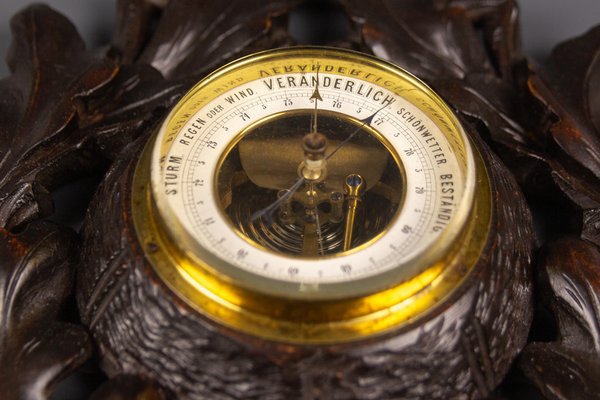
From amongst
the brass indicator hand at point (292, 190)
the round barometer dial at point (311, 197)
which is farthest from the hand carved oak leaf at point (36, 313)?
the brass indicator hand at point (292, 190)

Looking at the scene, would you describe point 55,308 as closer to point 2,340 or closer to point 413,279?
point 2,340

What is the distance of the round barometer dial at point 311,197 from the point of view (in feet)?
4.30

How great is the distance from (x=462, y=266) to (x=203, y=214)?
331 mm

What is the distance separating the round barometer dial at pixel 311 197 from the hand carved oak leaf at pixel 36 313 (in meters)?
0.16

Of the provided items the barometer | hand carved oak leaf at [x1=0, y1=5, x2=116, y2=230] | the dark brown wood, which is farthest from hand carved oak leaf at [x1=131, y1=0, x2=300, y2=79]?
the dark brown wood

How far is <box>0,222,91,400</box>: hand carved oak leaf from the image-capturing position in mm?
1390

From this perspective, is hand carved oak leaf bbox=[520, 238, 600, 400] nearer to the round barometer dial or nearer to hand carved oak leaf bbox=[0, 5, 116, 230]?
the round barometer dial

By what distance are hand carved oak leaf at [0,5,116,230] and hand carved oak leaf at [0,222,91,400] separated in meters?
0.08

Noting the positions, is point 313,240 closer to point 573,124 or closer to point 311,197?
point 311,197

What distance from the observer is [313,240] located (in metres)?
1.44

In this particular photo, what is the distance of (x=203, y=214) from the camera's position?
1.38m

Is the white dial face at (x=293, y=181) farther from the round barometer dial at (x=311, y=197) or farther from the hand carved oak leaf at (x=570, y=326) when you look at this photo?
the hand carved oak leaf at (x=570, y=326)

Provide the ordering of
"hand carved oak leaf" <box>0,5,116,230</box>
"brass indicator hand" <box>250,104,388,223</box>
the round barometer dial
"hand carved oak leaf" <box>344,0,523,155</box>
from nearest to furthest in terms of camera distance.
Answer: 1. the round barometer dial
2. "brass indicator hand" <box>250,104,388,223</box>
3. "hand carved oak leaf" <box>0,5,116,230</box>
4. "hand carved oak leaf" <box>344,0,523,155</box>

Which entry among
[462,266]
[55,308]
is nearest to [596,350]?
[462,266]
